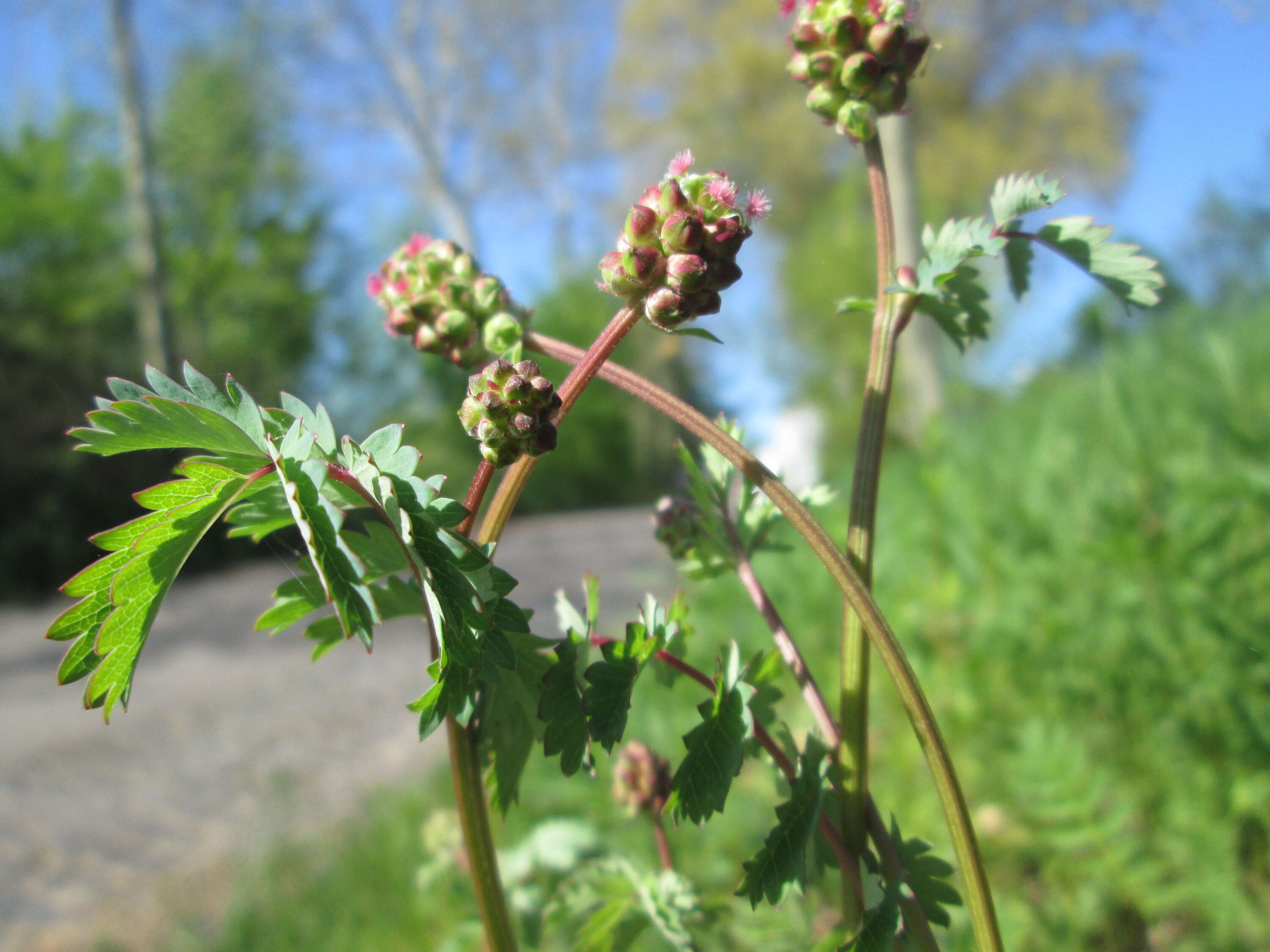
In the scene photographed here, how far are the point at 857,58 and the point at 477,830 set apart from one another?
562 mm

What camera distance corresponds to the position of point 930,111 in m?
12.6

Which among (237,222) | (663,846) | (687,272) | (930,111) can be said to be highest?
(930,111)

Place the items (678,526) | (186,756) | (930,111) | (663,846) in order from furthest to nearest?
(930,111)
(186,756)
(663,846)
(678,526)

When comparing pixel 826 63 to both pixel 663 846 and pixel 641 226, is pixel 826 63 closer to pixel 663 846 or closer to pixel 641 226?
pixel 641 226

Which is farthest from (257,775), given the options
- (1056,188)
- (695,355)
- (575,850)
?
(695,355)

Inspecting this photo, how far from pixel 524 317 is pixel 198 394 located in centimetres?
24

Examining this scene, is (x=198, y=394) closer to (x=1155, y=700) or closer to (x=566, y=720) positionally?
(x=566, y=720)

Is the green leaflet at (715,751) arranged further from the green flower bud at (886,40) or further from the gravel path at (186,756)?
the green flower bud at (886,40)

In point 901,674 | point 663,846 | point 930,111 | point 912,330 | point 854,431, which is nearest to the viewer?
point 901,674

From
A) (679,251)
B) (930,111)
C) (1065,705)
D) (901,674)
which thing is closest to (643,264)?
(679,251)

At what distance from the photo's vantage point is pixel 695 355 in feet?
36.8

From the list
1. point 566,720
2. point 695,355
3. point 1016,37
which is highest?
point 1016,37

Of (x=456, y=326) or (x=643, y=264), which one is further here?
(x=456, y=326)

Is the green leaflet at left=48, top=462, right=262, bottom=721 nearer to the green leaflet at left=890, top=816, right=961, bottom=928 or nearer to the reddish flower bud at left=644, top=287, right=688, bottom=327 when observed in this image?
the reddish flower bud at left=644, top=287, right=688, bottom=327
